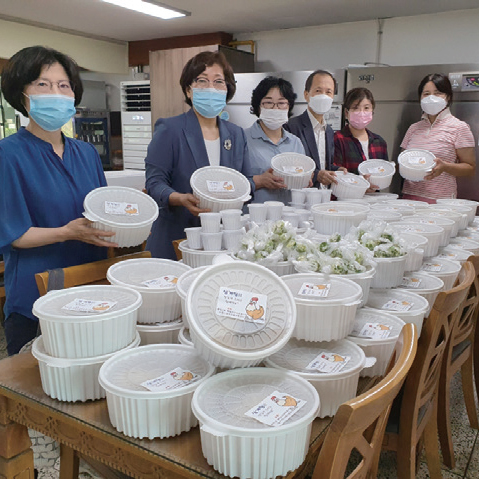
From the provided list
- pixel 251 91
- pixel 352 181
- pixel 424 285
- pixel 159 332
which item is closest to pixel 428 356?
pixel 424 285

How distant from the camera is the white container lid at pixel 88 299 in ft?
3.55

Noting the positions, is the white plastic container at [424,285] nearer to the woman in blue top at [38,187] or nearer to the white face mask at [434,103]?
the woman in blue top at [38,187]

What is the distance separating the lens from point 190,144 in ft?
8.17

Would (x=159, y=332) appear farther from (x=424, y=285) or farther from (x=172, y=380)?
(x=424, y=285)

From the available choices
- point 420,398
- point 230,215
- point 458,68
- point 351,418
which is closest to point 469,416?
point 420,398

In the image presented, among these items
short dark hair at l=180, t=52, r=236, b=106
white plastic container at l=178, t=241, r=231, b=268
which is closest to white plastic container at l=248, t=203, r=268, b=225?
white plastic container at l=178, t=241, r=231, b=268

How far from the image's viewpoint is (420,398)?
1.58 meters

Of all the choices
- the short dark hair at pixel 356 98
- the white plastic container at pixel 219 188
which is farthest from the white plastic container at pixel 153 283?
the short dark hair at pixel 356 98

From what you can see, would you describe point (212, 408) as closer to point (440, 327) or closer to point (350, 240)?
point (440, 327)

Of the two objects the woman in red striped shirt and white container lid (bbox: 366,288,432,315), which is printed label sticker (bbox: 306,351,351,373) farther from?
the woman in red striped shirt

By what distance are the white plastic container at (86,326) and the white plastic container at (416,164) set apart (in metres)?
2.65

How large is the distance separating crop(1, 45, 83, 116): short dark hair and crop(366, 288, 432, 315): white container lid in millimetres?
1476

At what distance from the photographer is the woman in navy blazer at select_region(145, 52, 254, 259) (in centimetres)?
249

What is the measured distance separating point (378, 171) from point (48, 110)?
2.25 m
